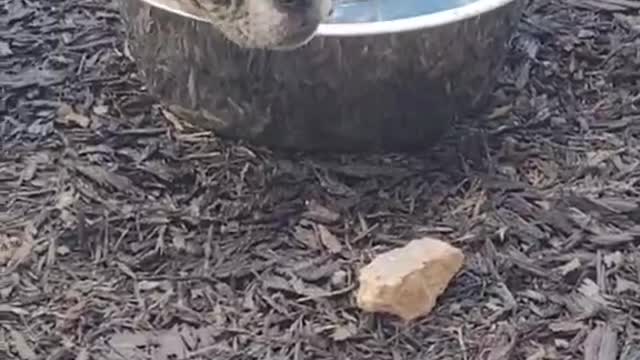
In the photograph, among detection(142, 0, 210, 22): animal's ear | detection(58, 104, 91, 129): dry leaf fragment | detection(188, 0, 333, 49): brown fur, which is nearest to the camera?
detection(188, 0, 333, 49): brown fur

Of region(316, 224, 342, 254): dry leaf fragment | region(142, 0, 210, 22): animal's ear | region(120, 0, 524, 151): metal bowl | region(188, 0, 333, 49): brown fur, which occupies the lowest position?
region(316, 224, 342, 254): dry leaf fragment

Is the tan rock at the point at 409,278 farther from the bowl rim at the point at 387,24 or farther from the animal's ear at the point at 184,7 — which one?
the animal's ear at the point at 184,7

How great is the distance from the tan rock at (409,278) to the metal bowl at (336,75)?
0.41m

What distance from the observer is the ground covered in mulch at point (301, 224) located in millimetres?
2568

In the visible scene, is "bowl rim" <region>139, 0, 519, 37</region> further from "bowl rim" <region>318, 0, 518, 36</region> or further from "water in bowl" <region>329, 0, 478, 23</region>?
"water in bowl" <region>329, 0, 478, 23</region>

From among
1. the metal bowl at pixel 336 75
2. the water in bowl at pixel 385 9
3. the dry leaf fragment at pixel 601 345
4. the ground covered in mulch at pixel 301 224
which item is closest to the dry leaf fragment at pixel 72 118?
the ground covered in mulch at pixel 301 224

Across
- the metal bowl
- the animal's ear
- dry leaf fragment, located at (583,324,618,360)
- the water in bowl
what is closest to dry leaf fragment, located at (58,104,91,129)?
the metal bowl

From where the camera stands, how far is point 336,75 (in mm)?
2850

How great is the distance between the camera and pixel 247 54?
2834 mm

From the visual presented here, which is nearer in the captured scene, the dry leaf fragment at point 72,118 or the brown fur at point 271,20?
the brown fur at point 271,20

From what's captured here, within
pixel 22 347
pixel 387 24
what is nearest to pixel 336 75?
pixel 387 24

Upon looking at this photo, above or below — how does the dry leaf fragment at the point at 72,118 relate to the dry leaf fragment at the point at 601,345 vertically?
below

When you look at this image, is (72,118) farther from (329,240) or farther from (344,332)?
(344,332)

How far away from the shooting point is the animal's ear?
8.87 ft
